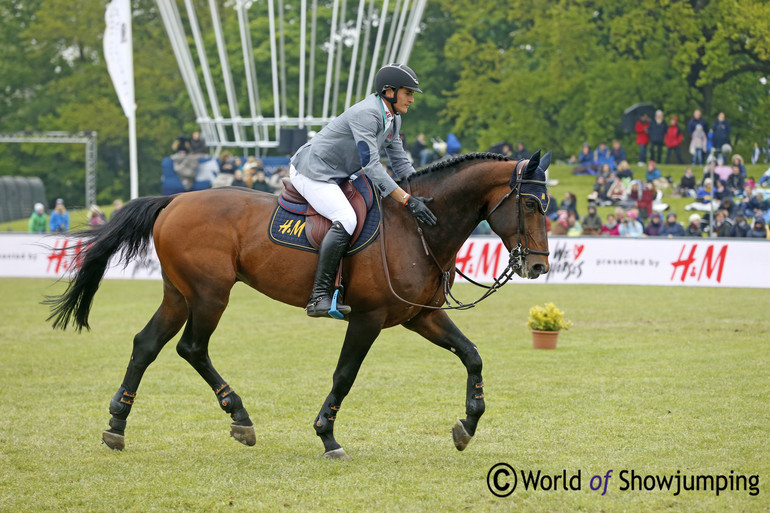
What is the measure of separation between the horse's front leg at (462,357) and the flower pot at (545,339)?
552 centimetres

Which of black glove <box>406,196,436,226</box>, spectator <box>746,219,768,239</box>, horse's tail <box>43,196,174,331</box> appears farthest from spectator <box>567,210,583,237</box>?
black glove <box>406,196,436,226</box>

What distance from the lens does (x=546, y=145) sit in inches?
1540

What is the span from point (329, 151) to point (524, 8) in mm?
33503

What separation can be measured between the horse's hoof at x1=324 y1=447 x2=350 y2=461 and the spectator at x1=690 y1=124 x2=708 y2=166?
24.9 m

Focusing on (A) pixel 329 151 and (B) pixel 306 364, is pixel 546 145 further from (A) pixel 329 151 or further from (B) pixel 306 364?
(A) pixel 329 151

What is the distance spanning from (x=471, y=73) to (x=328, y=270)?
116ft

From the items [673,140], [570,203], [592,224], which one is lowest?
[592,224]

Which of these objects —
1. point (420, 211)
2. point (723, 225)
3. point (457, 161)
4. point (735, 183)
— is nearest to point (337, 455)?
point (420, 211)

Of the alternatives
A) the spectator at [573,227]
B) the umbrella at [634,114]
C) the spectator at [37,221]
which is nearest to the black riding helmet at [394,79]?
the spectator at [573,227]

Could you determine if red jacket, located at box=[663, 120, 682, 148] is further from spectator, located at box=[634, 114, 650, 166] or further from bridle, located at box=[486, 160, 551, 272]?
bridle, located at box=[486, 160, 551, 272]

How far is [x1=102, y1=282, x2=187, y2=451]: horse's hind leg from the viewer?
7184 millimetres

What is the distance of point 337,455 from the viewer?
6.75m

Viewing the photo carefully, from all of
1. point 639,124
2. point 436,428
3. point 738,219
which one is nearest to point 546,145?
point 639,124

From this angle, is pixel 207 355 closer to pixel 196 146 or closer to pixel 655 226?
pixel 655 226
